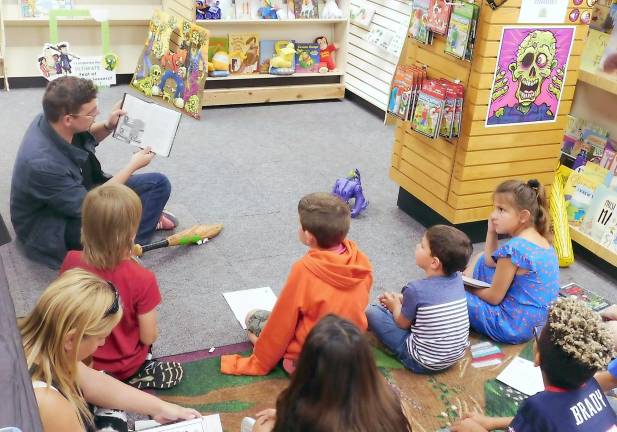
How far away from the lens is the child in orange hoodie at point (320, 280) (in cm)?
256

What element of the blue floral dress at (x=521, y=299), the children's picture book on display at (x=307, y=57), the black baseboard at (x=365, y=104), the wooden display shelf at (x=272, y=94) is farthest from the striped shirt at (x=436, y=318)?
the children's picture book on display at (x=307, y=57)

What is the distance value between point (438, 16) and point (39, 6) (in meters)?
3.98

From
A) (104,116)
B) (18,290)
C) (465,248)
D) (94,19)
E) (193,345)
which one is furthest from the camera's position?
(94,19)

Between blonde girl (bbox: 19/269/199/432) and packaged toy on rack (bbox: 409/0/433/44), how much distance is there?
2641mm

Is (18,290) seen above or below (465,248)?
below

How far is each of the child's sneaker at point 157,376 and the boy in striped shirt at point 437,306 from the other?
38.4 inches

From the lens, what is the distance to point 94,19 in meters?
6.16

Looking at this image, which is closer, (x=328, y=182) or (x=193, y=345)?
(x=193, y=345)

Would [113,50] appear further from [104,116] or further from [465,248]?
[465,248]

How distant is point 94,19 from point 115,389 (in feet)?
15.9

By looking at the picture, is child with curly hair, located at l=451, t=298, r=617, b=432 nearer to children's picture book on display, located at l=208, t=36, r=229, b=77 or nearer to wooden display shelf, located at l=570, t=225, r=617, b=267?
wooden display shelf, located at l=570, t=225, r=617, b=267

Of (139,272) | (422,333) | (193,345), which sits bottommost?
(193,345)

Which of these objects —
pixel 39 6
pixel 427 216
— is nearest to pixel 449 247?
pixel 427 216

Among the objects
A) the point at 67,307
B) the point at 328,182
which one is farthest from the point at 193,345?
the point at 328,182
